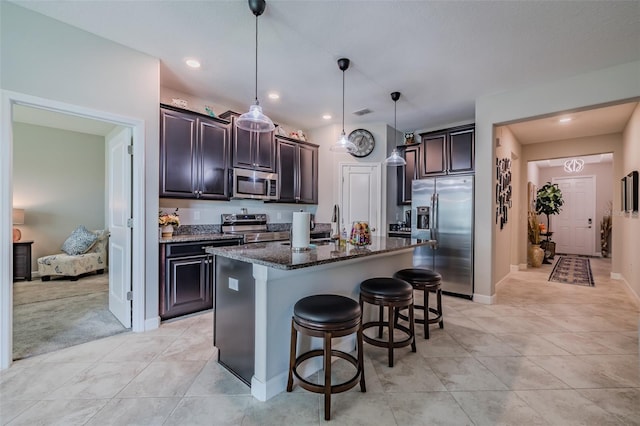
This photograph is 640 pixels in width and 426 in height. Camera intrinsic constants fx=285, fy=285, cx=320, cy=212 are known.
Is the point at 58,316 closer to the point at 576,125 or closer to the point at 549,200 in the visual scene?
the point at 576,125

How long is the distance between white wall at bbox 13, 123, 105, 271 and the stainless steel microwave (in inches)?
154

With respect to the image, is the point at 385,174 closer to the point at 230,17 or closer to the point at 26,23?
the point at 230,17

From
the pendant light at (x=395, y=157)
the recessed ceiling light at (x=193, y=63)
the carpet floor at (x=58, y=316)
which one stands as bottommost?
the carpet floor at (x=58, y=316)

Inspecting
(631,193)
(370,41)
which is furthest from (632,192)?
(370,41)

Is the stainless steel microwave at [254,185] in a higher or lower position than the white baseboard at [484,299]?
higher

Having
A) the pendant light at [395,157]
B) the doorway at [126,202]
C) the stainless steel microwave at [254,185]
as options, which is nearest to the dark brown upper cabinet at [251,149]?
the stainless steel microwave at [254,185]

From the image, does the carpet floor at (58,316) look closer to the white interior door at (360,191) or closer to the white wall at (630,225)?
the white interior door at (360,191)

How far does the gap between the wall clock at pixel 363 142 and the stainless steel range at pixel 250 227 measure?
204 centimetres

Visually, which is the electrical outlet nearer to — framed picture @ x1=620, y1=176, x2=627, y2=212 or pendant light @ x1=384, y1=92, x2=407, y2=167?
pendant light @ x1=384, y1=92, x2=407, y2=167

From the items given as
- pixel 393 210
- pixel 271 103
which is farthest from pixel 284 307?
pixel 393 210

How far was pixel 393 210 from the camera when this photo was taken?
5383 mm

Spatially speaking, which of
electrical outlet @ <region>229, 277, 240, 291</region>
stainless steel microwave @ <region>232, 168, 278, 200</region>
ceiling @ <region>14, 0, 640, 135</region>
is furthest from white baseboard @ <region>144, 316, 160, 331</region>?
ceiling @ <region>14, 0, 640, 135</region>

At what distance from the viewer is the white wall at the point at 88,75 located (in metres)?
2.25

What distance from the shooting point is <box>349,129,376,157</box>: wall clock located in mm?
5129
